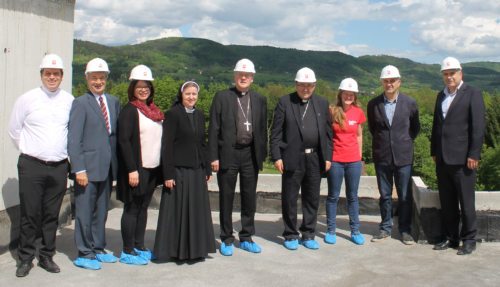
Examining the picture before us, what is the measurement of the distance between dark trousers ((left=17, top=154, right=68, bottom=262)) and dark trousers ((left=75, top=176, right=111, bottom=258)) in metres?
0.18

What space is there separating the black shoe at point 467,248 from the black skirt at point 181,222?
250 centimetres

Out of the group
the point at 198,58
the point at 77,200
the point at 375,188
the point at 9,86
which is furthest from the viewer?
the point at 198,58

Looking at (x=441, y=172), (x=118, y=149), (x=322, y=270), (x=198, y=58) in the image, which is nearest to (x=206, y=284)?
(x=322, y=270)

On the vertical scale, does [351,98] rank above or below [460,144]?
above

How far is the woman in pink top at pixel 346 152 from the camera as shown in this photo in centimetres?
575

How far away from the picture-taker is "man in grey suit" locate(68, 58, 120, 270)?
4.65 m

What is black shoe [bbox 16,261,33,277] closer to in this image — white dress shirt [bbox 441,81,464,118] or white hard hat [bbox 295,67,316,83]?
white hard hat [bbox 295,67,316,83]

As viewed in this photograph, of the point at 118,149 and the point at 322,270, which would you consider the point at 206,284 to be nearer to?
the point at 322,270

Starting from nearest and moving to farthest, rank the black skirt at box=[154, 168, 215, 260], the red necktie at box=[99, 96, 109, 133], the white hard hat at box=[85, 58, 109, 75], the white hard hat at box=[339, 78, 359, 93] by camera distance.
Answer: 1. the white hard hat at box=[85, 58, 109, 75]
2. the red necktie at box=[99, 96, 109, 133]
3. the black skirt at box=[154, 168, 215, 260]
4. the white hard hat at box=[339, 78, 359, 93]

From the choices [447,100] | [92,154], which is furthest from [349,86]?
[92,154]

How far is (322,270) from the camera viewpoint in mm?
4926

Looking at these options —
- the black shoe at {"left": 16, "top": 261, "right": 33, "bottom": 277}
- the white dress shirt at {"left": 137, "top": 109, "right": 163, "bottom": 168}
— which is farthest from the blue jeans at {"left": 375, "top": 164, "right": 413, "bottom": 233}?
the black shoe at {"left": 16, "top": 261, "right": 33, "bottom": 277}

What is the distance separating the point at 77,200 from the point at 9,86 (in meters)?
1.39

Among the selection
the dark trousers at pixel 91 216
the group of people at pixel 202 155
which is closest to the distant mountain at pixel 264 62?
the group of people at pixel 202 155
